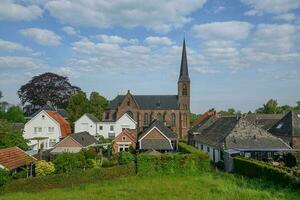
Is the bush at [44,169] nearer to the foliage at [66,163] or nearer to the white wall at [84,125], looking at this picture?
the foliage at [66,163]

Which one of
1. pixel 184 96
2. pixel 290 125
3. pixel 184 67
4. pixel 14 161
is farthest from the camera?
pixel 184 67

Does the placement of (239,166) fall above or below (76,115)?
below

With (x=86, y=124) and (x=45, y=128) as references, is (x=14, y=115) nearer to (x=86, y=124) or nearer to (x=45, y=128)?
(x=86, y=124)

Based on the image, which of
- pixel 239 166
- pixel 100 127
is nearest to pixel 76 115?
pixel 100 127

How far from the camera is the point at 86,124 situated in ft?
215

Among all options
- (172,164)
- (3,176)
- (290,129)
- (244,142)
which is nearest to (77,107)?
(172,164)

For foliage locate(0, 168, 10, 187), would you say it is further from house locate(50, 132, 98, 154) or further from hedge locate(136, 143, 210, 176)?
house locate(50, 132, 98, 154)

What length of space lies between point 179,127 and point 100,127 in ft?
63.4

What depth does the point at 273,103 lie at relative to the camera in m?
110

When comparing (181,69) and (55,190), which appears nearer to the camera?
(55,190)

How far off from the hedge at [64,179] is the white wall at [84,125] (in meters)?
33.7

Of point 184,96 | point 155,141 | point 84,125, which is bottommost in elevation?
point 155,141

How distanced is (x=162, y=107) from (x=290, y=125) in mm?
36262

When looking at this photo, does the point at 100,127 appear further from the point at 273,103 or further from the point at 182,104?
the point at 273,103
